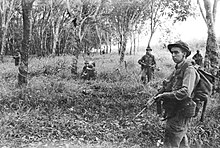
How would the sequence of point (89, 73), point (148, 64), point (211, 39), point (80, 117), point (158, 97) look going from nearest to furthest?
point (158, 97) < point (80, 117) < point (211, 39) < point (148, 64) < point (89, 73)

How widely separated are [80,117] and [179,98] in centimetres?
438

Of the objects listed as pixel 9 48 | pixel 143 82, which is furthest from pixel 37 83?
pixel 9 48

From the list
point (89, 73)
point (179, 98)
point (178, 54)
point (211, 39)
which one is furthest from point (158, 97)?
point (89, 73)

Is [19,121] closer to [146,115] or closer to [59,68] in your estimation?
[146,115]

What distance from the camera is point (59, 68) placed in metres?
13.6

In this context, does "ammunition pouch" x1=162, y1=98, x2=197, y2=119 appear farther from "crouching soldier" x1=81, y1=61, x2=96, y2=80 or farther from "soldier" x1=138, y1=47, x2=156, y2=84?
"crouching soldier" x1=81, y1=61, x2=96, y2=80

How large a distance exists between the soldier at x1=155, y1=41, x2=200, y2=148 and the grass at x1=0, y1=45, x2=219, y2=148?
7.49ft

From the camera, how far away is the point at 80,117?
282 inches

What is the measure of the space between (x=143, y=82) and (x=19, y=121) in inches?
239

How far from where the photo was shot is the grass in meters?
5.78

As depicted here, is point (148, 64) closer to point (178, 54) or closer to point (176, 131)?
point (178, 54)

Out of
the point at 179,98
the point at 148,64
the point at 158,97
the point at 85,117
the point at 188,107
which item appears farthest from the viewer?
the point at 148,64

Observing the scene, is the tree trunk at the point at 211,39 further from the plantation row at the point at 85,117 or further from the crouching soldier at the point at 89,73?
the crouching soldier at the point at 89,73

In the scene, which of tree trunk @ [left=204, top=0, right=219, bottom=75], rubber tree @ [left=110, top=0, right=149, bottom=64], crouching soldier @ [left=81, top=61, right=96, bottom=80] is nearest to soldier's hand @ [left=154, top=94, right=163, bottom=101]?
tree trunk @ [left=204, top=0, right=219, bottom=75]
